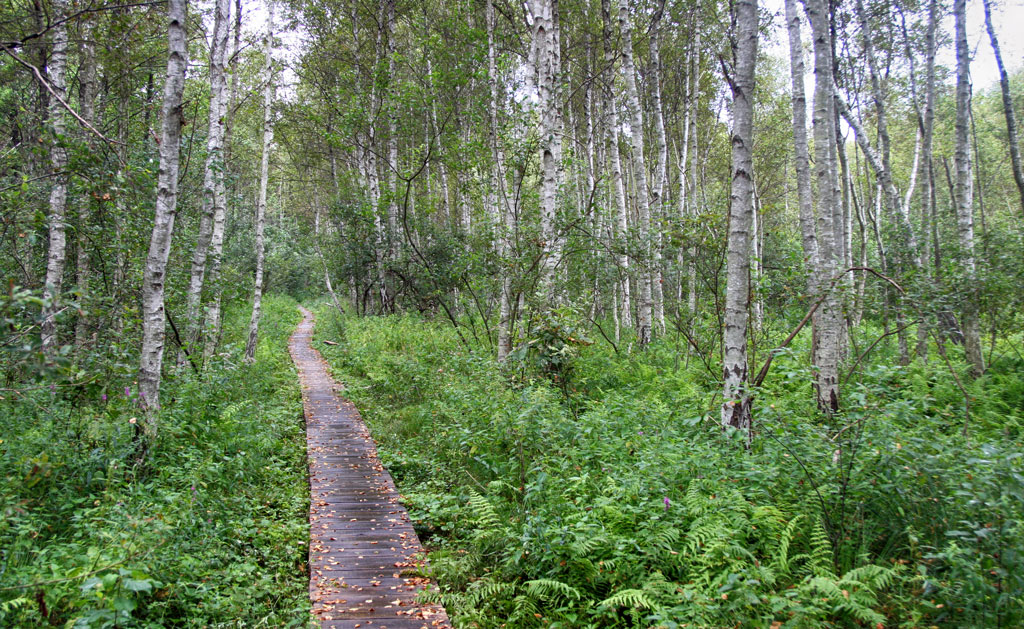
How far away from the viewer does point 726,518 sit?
13.9 ft

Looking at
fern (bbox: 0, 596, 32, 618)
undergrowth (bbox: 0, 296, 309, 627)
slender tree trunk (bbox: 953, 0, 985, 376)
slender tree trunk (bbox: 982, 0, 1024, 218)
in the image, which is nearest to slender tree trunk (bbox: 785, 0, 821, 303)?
slender tree trunk (bbox: 953, 0, 985, 376)

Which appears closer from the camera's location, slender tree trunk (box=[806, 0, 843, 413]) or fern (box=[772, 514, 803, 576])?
fern (box=[772, 514, 803, 576])

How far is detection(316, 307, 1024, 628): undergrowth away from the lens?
3.44m

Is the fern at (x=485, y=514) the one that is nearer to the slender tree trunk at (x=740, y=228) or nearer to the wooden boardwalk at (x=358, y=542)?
the wooden boardwalk at (x=358, y=542)

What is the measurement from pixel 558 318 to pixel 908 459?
5.29 meters

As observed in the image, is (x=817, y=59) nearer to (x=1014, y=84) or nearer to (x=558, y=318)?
(x=558, y=318)

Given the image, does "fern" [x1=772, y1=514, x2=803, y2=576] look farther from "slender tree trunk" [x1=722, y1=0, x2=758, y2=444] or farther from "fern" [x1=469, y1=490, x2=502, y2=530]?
"fern" [x1=469, y1=490, x2=502, y2=530]

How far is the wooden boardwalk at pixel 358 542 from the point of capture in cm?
430

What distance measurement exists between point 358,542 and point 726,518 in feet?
11.7

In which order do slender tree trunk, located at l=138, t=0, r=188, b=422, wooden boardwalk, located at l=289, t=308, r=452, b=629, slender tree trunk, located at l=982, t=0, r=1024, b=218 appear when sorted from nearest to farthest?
wooden boardwalk, located at l=289, t=308, r=452, b=629 → slender tree trunk, located at l=138, t=0, r=188, b=422 → slender tree trunk, located at l=982, t=0, r=1024, b=218

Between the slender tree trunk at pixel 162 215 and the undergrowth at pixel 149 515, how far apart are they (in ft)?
1.14

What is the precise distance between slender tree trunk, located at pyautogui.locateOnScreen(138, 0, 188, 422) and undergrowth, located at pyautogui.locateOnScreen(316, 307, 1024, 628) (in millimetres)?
3340

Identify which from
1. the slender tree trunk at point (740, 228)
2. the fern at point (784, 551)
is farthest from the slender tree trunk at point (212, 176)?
the fern at point (784, 551)

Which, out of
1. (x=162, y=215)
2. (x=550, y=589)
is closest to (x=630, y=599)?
(x=550, y=589)
